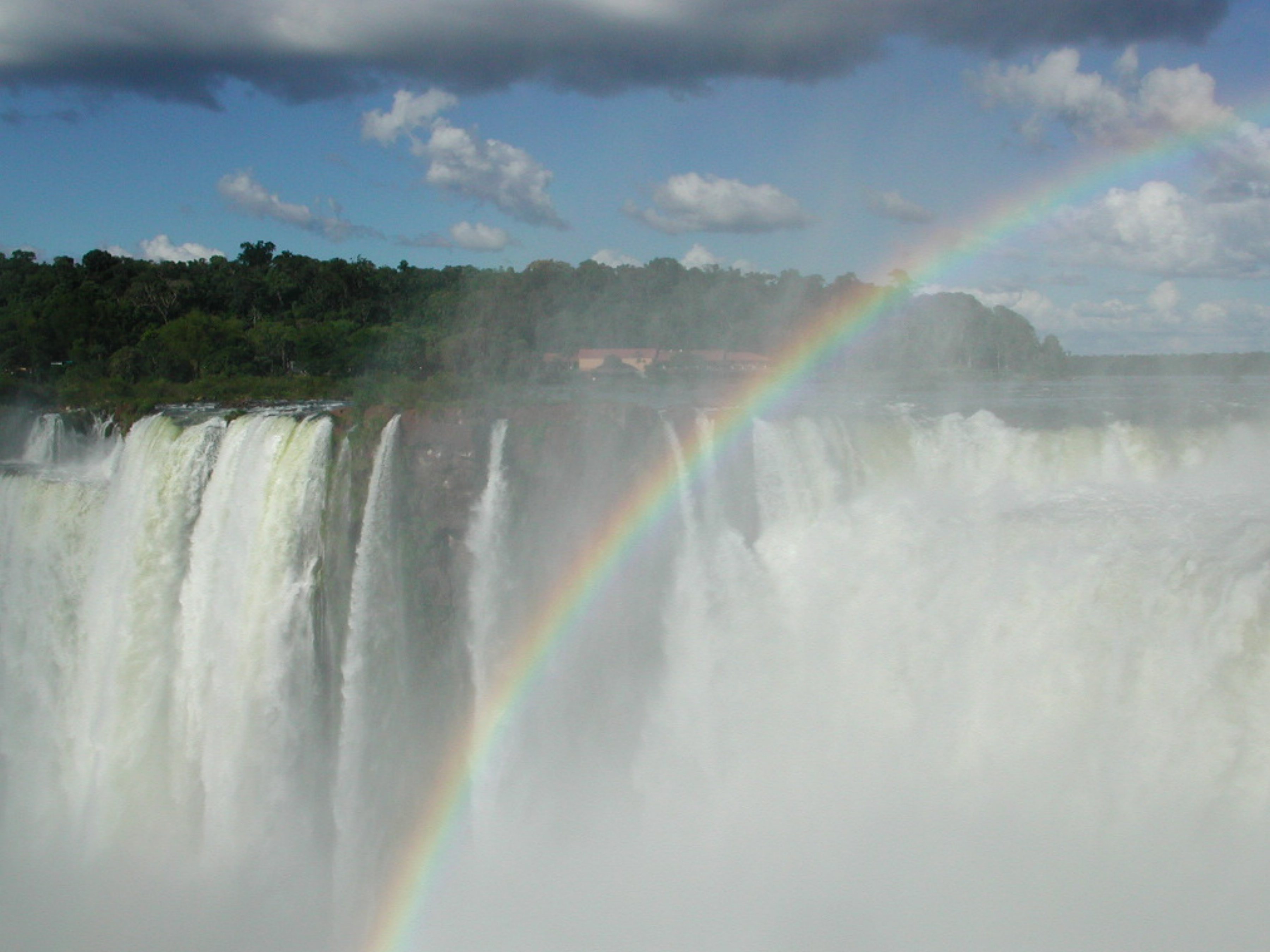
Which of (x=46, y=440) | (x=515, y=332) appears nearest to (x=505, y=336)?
(x=515, y=332)

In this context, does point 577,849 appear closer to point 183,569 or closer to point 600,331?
point 183,569

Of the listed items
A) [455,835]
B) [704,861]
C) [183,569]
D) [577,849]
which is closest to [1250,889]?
[704,861]

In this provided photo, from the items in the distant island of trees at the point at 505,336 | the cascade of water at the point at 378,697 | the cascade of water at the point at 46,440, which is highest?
the distant island of trees at the point at 505,336

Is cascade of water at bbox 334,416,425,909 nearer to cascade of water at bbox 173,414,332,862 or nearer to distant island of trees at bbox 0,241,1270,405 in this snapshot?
cascade of water at bbox 173,414,332,862

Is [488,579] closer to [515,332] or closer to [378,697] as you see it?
[378,697]

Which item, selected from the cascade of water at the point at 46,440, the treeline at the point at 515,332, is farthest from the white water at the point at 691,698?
the treeline at the point at 515,332

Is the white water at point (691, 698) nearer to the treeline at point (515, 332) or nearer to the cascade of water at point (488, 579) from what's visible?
the cascade of water at point (488, 579)

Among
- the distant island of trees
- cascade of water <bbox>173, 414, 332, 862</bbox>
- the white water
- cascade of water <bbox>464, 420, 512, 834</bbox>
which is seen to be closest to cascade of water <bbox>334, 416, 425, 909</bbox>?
the white water
